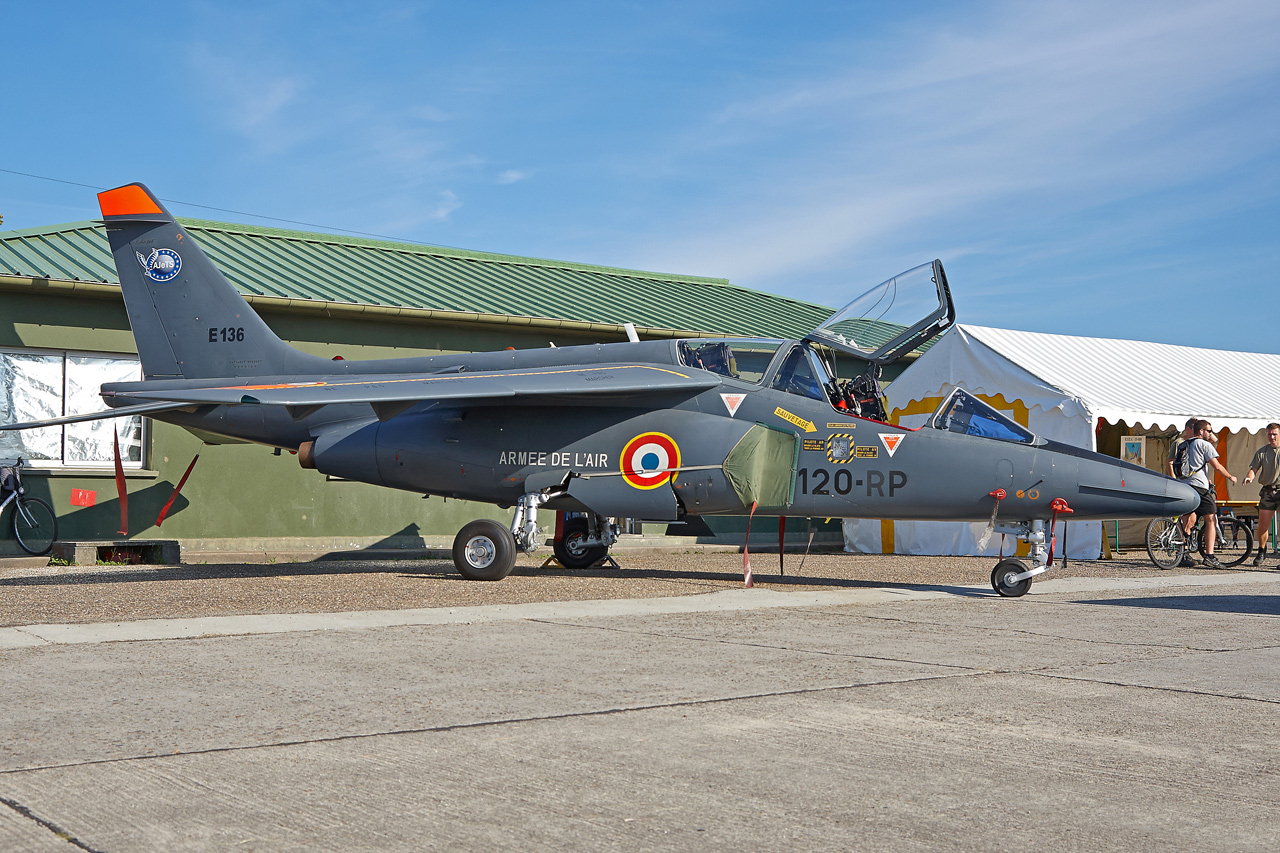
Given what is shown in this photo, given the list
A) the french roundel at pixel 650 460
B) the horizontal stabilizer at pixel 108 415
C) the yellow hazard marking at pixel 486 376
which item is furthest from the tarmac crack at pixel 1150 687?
the horizontal stabilizer at pixel 108 415

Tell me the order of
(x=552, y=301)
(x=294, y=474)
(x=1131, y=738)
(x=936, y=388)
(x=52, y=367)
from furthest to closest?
(x=552, y=301) < (x=936, y=388) < (x=294, y=474) < (x=52, y=367) < (x=1131, y=738)

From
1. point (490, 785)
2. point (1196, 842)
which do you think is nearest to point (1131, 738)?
point (1196, 842)

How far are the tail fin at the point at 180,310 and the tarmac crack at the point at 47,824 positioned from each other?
1098cm

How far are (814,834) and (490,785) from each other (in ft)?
3.71

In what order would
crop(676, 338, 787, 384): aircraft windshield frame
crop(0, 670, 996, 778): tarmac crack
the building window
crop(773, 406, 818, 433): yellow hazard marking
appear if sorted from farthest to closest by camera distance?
the building window
crop(676, 338, 787, 384): aircraft windshield frame
crop(773, 406, 818, 433): yellow hazard marking
crop(0, 670, 996, 778): tarmac crack

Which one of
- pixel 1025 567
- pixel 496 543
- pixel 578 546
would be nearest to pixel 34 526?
pixel 496 543

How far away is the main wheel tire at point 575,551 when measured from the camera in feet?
47.4

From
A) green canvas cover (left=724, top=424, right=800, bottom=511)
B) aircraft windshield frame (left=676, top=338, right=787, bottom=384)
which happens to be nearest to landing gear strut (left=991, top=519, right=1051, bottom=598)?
green canvas cover (left=724, top=424, right=800, bottom=511)

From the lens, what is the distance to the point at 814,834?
3297 millimetres

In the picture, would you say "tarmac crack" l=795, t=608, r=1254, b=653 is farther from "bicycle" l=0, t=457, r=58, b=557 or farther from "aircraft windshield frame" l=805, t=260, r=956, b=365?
"bicycle" l=0, t=457, r=58, b=557

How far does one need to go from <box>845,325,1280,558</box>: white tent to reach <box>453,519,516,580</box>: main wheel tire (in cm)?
701

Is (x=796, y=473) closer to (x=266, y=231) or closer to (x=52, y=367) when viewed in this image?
(x=52, y=367)

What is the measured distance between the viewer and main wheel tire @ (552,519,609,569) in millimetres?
14461

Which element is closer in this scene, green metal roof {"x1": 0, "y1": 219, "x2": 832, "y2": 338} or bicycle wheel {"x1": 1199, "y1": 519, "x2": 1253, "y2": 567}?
bicycle wheel {"x1": 1199, "y1": 519, "x2": 1253, "y2": 567}
